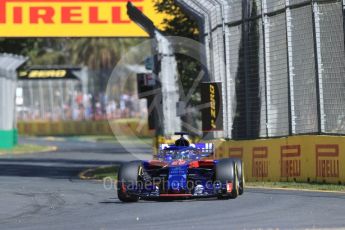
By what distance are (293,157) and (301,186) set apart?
135 centimetres

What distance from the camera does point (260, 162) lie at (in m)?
22.6

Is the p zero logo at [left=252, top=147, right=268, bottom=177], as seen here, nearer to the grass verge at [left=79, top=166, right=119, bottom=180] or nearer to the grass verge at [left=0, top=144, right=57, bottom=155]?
the grass verge at [left=79, top=166, right=119, bottom=180]

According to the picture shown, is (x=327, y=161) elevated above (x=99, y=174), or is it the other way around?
(x=327, y=161)

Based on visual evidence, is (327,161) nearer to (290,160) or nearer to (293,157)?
(293,157)

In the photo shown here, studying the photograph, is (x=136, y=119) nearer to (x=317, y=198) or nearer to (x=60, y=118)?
(x=60, y=118)

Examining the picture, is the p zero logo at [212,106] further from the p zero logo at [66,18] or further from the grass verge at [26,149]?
the grass verge at [26,149]

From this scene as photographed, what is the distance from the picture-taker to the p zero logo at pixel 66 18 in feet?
133

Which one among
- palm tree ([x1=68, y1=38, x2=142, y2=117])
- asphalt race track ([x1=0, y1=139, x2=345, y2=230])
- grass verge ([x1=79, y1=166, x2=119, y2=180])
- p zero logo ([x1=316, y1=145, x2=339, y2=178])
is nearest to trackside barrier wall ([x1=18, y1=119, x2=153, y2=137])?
palm tree ([x1=68, y1=38, x2=142, y2=117])

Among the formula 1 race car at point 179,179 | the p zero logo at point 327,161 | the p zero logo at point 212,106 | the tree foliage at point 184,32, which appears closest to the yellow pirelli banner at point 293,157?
the p zero logo at point 327,161

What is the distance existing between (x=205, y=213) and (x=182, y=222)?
4.03 feet

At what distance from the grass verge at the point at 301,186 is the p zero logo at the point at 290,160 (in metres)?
0.33

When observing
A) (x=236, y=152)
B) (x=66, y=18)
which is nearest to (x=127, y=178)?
(x=236, y=152)

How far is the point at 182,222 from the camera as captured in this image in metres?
13.8

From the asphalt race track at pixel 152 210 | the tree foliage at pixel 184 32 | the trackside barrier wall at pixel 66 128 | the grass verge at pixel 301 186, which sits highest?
the tree foliage at pixel 184 32
